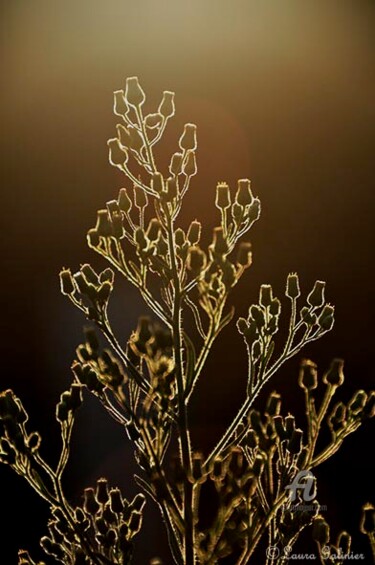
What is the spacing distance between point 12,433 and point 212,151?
0.98m

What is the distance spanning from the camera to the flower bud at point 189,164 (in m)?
0.86

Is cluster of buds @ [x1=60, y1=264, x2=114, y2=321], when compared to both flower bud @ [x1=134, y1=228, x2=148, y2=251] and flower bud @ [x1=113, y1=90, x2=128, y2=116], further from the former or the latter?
flower bud @ [x1=113, y1=90, x2=128, y2=116]

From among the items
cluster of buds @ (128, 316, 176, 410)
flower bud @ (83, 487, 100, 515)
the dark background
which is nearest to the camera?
cluster of buds @ (128, 316, 176, 410)

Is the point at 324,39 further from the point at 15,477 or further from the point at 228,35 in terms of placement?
the point at 15,477

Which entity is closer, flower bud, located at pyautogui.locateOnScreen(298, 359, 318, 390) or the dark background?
flower bud, located at pyautogui.locateOnScreen(298, 359, 318, 390)

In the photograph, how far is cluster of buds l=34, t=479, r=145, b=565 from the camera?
2.70 ft

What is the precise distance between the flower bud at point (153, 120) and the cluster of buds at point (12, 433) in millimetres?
344

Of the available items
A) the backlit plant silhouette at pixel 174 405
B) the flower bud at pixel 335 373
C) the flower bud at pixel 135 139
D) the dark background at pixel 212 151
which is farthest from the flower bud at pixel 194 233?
the dark background at pixel 212 151

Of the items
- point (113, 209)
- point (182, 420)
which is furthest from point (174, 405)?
point (113, 209)

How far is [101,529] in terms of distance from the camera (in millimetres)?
851

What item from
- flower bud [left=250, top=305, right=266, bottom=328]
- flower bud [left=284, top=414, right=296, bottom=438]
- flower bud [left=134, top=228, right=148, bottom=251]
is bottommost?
flower bud [left=284, top=414, right=296, bottom=438]

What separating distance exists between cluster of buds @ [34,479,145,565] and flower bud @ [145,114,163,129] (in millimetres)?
413

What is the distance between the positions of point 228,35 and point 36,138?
0.47 metres

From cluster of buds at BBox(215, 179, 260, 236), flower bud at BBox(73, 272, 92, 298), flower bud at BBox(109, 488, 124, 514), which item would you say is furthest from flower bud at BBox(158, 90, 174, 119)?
flower bud at BBox(109, 488, 124, 514)
